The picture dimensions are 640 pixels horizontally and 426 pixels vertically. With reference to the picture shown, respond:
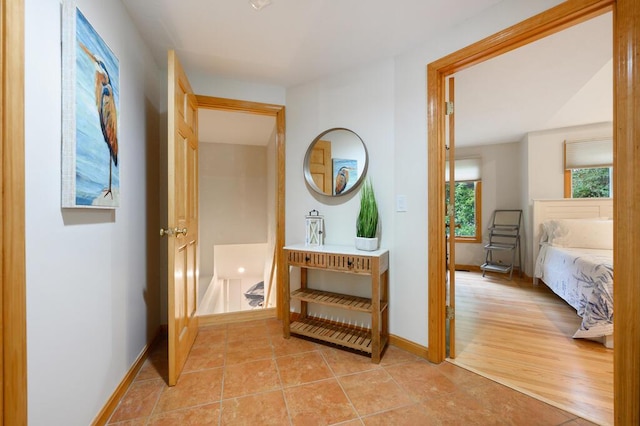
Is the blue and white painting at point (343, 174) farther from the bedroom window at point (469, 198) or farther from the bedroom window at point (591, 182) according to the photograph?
the bedroom window at point (591, 182)

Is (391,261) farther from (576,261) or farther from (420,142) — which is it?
(576,261)

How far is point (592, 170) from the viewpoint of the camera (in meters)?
3.78

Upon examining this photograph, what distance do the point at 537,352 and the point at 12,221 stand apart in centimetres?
302

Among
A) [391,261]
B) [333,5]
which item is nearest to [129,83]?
[333,5]

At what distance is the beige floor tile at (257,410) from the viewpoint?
1.31 metres

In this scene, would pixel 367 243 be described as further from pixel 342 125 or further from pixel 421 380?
pixel 342 125

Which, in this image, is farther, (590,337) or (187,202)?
(590,337)

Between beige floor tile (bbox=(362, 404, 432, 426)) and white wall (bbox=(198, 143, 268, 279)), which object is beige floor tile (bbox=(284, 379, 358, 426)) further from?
white wall (bbox=(198, 143, 268, 279))

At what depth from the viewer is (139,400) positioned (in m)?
1.46

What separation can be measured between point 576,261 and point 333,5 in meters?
3.15

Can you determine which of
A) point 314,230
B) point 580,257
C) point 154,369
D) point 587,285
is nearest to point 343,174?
point 314,230

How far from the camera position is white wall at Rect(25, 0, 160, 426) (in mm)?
891

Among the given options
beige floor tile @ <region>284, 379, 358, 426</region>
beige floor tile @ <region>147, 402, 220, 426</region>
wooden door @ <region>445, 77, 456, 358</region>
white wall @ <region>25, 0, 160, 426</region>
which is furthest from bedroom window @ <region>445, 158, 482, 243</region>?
white wall @ <region>25, 0, 160, 426</region>

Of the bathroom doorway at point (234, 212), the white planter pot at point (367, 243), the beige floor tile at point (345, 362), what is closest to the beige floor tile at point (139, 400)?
the beige floor tile at point (345, 362)
